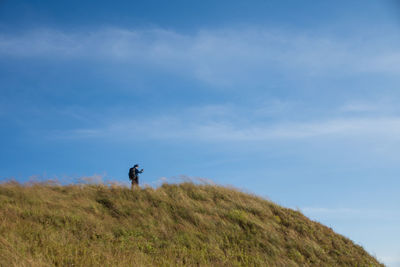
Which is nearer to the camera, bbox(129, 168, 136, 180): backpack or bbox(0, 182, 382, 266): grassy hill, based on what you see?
bbox(0, 182, 382, 266): grassy hill

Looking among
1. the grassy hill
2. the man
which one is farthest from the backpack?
the grassy hill

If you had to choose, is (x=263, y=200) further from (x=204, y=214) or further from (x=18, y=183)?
(x=18, y=183)

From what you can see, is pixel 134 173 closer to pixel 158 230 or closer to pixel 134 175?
pixel 134 175

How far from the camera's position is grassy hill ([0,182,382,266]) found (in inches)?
466

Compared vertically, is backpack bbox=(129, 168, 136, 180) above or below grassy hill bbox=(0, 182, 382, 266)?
above

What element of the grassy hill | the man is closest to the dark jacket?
the man

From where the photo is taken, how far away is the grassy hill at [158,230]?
1184 cm

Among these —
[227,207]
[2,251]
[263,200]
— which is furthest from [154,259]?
[263,200]

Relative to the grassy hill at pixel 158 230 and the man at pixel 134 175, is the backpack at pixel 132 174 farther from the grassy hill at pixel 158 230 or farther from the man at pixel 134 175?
the grassy hill at pixel 158 230

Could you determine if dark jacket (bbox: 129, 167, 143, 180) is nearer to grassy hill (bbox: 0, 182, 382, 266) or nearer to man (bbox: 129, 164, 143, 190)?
man (bbox: 129, 164, 143, 190)

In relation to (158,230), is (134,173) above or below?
above

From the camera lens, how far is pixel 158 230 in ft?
50.8

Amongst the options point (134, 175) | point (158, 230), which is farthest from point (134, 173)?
point (158, 230)

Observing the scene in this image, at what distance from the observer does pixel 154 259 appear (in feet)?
42.1
